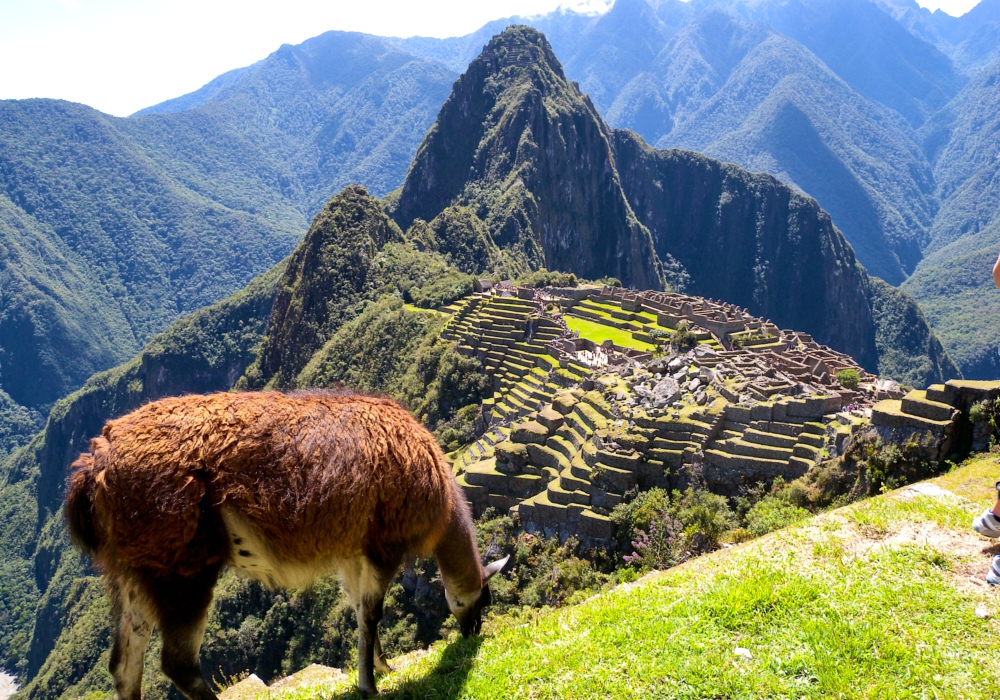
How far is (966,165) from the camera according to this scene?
198 meters

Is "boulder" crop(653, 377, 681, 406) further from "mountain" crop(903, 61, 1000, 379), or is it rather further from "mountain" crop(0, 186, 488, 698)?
"mountain" crop(903, 61, 1000, 379)

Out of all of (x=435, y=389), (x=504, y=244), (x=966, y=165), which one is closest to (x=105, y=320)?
(x=504, y=244)

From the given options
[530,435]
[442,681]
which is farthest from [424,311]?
[442,681]

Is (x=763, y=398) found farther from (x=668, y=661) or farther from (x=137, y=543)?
(x=137, y=543)

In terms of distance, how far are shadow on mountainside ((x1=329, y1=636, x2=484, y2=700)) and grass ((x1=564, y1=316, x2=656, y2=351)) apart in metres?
31.0

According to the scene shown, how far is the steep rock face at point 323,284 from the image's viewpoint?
232 feet

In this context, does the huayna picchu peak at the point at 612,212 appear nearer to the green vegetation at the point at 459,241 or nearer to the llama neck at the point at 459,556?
the green vegetation at the point at 459,241

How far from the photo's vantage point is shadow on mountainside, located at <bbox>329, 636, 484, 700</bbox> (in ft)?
14.3

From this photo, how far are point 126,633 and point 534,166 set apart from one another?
113 meters

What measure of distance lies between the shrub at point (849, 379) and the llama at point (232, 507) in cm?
2743

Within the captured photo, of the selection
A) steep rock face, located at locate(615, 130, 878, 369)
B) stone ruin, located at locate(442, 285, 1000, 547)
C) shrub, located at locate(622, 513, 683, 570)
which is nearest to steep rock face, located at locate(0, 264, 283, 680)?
stone ruin, located at locate(442, 285, 1000, 547)

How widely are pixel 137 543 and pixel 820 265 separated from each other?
164593 mm

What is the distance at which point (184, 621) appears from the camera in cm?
397

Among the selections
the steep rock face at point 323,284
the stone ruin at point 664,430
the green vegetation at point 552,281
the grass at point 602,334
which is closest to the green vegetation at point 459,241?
the steep rock face at point 323,284
